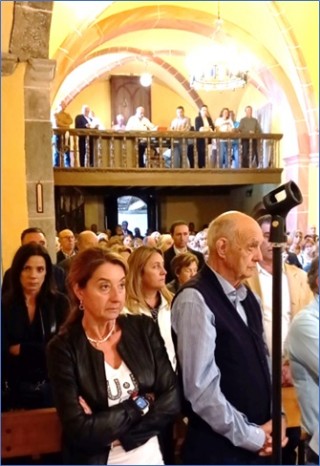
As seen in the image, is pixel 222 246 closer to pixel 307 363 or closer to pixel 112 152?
pixel 307 363

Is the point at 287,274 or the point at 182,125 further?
the point at 182,125

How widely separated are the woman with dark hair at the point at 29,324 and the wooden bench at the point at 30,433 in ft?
1.64

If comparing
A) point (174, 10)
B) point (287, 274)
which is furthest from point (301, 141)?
point (287, 274)

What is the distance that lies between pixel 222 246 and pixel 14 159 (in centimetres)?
386

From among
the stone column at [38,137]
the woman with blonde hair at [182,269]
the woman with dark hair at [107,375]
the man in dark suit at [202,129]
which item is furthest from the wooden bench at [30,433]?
the man in dark suit at [202,129]

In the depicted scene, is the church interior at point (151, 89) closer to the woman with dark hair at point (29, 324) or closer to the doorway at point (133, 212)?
the doorway at point (133, 212)

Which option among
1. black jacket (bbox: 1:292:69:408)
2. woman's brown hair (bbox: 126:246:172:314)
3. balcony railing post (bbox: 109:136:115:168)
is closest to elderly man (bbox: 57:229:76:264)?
woman's brown hair (bbox: 126:246:172:314)

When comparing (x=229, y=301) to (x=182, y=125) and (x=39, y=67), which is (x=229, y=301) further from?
(x=182, y=125)

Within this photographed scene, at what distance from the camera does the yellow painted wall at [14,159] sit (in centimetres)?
534

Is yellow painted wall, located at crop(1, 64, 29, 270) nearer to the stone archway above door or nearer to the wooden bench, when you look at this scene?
the wooden bench

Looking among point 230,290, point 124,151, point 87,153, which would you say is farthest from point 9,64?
point 124,151

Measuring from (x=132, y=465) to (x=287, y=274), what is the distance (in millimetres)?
1538

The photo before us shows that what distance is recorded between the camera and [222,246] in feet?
6.63

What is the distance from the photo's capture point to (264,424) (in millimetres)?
1941
